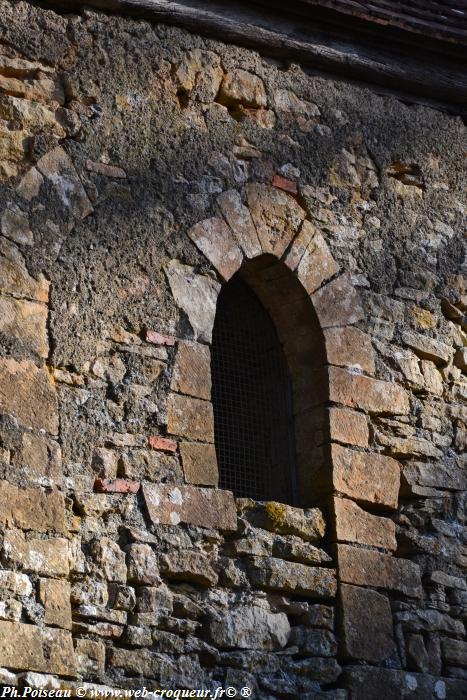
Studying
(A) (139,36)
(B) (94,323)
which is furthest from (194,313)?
(A) (139,36)

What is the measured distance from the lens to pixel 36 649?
5434mm

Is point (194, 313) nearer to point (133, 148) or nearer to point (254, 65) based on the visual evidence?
point (133, 148)

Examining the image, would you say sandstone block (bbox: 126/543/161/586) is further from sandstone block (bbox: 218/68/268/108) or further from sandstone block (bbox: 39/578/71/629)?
sandstone block (bbox: 218/68/268/108)

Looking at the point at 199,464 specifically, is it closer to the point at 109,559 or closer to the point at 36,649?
the point at 109,559

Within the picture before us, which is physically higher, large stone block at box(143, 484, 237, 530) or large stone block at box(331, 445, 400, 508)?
large stone block at box(331, 445, 400, 508)

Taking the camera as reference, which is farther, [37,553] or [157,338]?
[157,338]

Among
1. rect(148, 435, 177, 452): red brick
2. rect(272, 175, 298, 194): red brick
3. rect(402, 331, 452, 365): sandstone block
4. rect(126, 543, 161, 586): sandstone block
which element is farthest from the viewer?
rect(402, 331, 452, 365): sandstone block

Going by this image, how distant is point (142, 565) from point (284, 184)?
7.10 feet

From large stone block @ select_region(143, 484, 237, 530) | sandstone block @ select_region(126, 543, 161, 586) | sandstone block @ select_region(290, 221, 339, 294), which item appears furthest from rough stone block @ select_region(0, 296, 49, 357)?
sandstone block @ select_region(290, 221, 339, 294)

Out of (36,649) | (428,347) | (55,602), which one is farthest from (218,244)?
(36,649)

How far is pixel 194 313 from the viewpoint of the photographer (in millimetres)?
6492

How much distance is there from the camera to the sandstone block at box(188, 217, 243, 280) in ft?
21.7

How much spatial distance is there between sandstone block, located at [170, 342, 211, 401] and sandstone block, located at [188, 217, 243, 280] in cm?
43

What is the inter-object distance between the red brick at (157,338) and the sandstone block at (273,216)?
0.76m
